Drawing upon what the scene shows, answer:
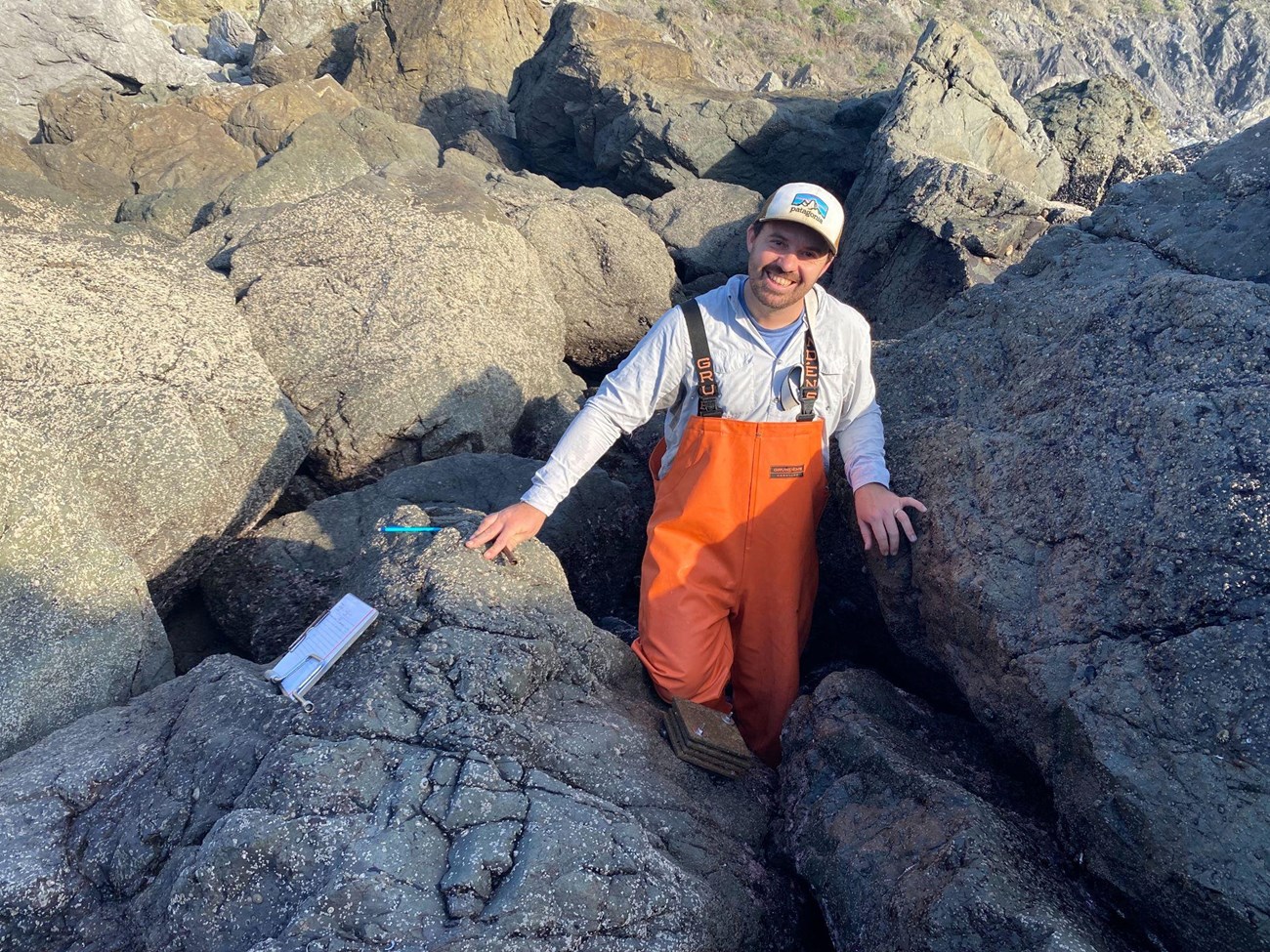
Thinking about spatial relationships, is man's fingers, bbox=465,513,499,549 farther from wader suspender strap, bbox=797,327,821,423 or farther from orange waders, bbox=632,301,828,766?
wader suspender strap, bbox=797,327,821,423

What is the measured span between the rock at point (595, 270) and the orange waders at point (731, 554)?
3049 mm

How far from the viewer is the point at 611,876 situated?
2.23m

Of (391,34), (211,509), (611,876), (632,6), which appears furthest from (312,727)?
(632,6)

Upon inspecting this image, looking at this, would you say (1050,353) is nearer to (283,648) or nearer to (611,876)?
(611,876)

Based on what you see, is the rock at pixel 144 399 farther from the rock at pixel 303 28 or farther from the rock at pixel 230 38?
the rock at pixel 230 38

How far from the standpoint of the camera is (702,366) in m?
3.36

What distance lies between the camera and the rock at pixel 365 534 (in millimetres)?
3816

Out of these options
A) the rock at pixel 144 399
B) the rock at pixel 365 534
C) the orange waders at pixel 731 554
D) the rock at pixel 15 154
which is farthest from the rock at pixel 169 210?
the orange waders at pixel 731 554

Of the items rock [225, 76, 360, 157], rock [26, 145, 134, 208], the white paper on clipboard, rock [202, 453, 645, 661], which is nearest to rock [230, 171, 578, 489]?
rock [202, 453, 645, 661]

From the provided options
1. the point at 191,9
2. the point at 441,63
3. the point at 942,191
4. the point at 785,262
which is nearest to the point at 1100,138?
the point at 942,191

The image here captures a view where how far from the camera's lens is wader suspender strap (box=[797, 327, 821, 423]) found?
335 cm

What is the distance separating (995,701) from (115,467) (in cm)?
336

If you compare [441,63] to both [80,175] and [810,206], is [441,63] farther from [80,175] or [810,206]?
[810,206]

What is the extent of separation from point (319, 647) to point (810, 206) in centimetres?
221
